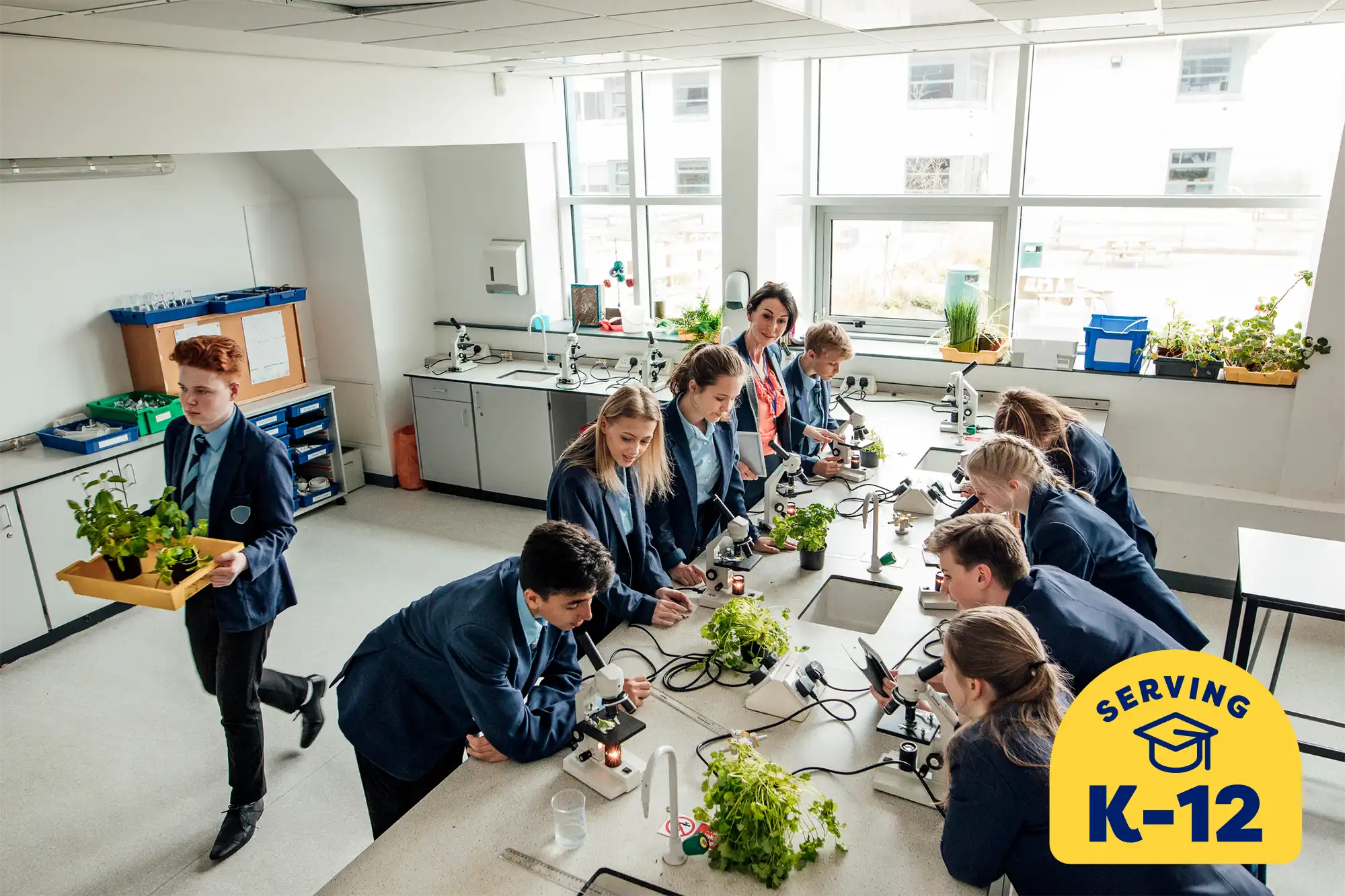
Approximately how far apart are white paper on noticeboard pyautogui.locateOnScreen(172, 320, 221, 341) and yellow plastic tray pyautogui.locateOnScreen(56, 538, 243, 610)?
281cm

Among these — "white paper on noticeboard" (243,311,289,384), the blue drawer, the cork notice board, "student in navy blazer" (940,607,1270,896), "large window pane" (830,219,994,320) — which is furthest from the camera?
the blue drawer

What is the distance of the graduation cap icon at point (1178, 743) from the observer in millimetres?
1188

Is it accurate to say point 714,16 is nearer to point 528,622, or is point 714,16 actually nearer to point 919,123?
point 528,622

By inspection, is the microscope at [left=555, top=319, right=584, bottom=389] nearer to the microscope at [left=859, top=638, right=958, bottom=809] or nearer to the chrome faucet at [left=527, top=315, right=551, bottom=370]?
the chrome faucet at [left=527, top=315, right=551, bottom=370]

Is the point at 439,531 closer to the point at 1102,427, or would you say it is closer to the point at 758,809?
the point at 1102,427

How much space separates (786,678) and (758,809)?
2.02 ft

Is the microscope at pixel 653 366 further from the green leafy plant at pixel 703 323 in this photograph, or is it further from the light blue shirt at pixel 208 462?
the light blue shirt at pixel 208 462

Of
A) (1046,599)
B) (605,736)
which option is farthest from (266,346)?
(1046,599)

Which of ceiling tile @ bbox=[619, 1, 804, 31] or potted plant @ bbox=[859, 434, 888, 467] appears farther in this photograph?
potted plant @ bbox=[859, 434, 888, 467]

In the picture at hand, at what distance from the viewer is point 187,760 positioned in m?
3.76

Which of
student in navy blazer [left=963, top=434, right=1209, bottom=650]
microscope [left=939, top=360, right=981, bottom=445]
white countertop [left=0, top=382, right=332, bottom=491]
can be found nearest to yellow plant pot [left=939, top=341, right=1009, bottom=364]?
microscope [left=939, top=360, right=981, bottom=445]

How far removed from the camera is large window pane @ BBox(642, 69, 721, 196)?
20.8ft

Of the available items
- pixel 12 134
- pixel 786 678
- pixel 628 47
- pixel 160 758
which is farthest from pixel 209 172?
pixel 786 678

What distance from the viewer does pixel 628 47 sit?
441cm
